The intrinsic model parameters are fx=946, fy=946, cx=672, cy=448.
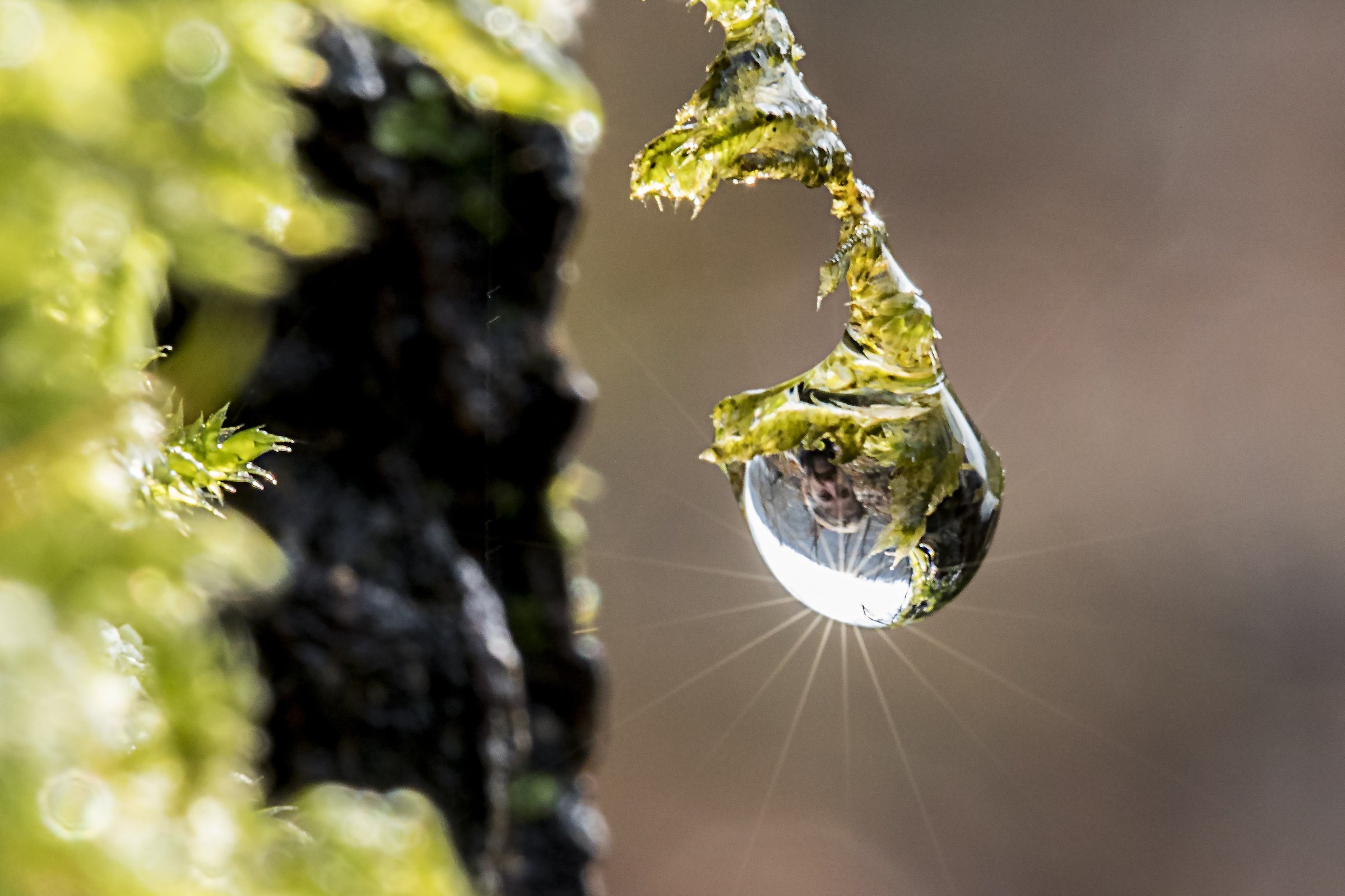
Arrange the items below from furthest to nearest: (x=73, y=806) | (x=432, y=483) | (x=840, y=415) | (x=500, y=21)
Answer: (x=432, y=483) < (x=840, y=415) < (x=500, y=21) < (x=73, y=806)

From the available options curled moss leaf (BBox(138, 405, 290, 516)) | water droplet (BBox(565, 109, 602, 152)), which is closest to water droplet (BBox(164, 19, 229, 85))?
curled moss leaf (BBox(138, 405, 290, 516))

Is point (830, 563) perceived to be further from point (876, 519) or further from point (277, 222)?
point (277, 222)

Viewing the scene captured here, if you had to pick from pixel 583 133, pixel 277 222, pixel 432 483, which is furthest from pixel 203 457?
pixel 583 133

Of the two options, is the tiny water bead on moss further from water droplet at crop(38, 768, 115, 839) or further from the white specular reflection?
water droplet at crop(38, 768, 115, 839)

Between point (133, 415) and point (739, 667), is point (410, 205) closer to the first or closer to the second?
point (133, 415)

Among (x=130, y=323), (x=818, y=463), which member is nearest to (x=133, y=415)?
(x=130, y=323)

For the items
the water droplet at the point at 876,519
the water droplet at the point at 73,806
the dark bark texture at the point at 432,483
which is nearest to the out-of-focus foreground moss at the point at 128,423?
the water droplet at the point at 73,806

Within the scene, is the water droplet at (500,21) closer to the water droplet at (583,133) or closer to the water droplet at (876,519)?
the water droplet at (876,519)
